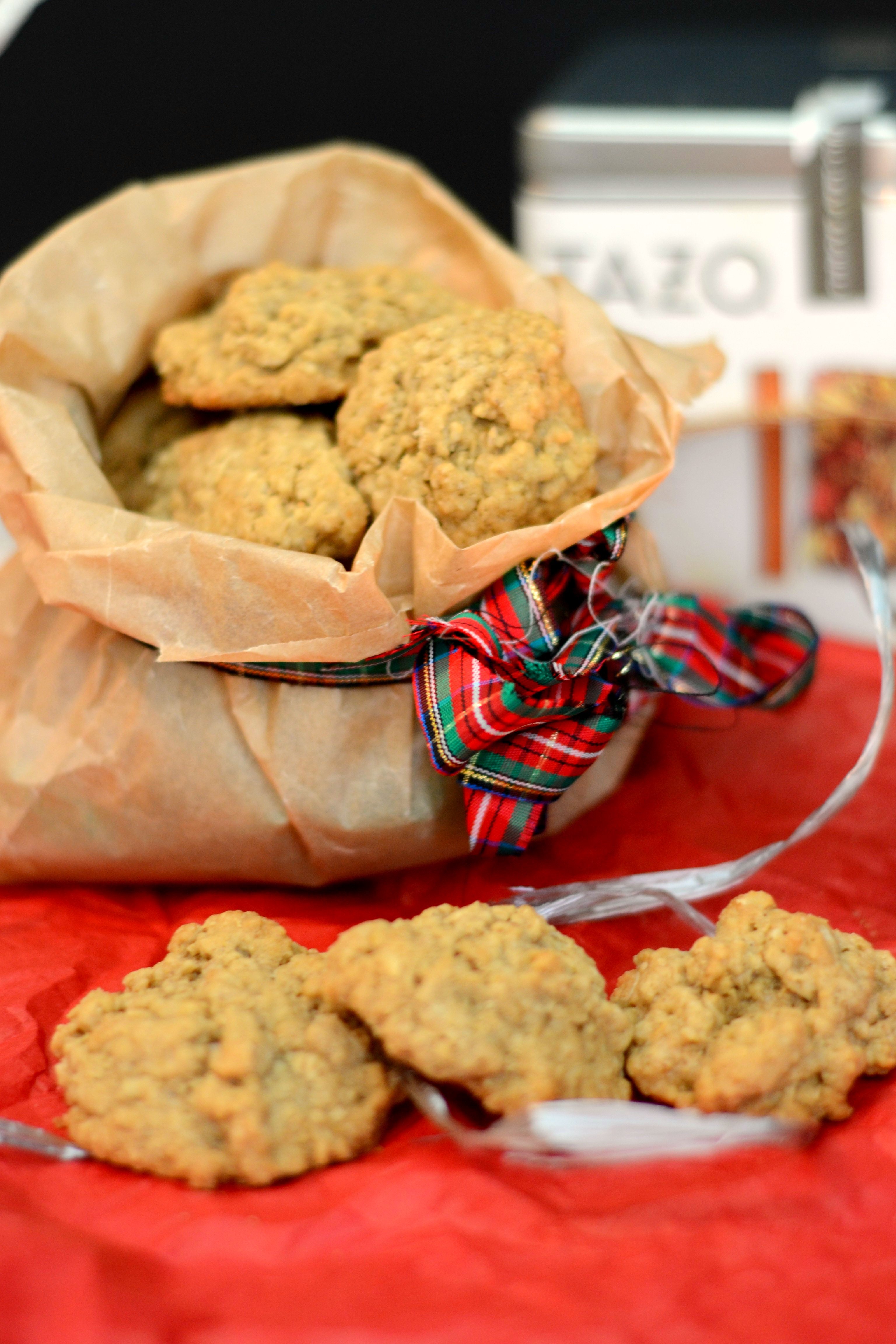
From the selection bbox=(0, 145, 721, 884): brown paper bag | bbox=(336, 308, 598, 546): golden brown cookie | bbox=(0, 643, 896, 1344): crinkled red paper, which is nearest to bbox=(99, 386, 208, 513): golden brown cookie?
bbox=(0, 145, 721, 884): brown paper bag

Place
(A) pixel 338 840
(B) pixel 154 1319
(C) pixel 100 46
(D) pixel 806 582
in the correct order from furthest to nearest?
(C) pixel 100 46, (D) pixel 806 582, (A) pixel 338 840, (B) pixel 154 1319

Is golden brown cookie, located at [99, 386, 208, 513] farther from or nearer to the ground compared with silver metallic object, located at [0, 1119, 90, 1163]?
farther from the ground

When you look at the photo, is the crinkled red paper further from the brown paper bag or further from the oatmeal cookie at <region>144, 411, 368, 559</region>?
the oatmeal cookie at <region>144, 411, 368, 559</region>

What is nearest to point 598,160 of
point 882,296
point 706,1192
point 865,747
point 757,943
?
point 882,296

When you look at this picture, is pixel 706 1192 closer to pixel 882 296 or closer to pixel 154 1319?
pixel 154 1319

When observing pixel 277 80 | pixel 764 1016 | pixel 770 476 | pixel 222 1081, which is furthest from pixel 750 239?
pixel 222 1081

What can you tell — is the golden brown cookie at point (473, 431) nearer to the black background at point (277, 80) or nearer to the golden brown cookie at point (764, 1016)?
the golden brown cookie at point (764, 1016)
